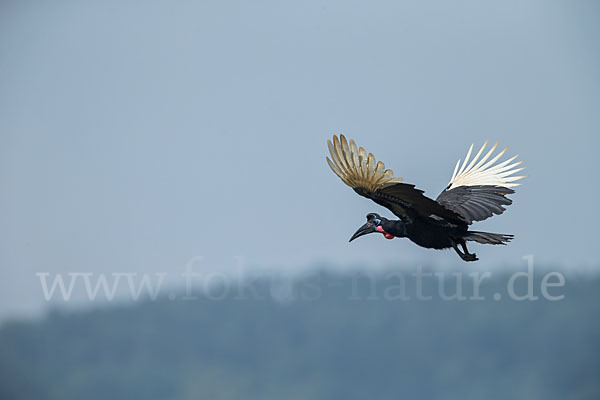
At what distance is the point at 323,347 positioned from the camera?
5463 inches

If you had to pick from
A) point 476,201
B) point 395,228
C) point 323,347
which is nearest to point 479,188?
point 476,201

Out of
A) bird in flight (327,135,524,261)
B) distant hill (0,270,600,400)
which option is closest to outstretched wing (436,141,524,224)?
bird in flight (327,135,524,261)

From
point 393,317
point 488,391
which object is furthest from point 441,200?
point 393,317

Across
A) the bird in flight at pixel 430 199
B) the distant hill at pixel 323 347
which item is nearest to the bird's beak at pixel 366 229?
the bird in flight at pixel 430 199

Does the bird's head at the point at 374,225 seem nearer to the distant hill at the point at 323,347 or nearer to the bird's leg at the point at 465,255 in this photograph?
the bird's leg at the point at 465,255

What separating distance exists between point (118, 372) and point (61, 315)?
10955mm

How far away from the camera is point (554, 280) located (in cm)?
12988

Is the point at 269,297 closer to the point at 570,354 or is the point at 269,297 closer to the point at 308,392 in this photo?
the point at 308,392

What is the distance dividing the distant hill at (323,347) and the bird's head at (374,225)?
107522mm

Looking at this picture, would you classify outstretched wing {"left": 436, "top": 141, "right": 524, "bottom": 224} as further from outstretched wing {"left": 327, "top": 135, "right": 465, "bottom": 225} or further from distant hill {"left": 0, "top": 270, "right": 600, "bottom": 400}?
distant hill {"left": 0, "top": 270, "right": 600, "bottom": 400}

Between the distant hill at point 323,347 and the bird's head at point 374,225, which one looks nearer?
the bird's head at point 374,225

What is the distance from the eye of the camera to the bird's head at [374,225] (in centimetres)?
1886

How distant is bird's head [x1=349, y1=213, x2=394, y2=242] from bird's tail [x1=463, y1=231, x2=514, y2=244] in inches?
49.7

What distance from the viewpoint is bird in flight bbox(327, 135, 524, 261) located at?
17.3m
